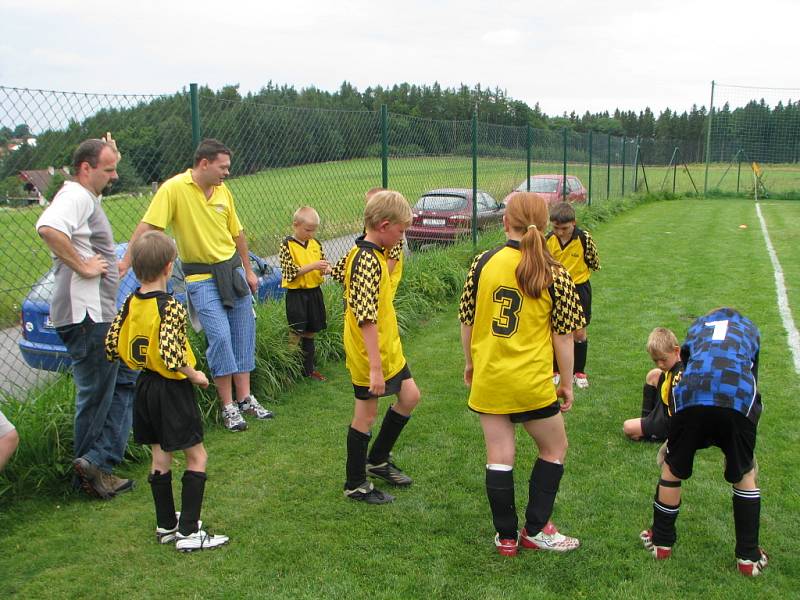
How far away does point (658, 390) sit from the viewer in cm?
465

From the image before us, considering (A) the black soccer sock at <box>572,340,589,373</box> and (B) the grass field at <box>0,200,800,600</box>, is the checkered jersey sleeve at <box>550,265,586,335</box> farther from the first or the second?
(A) the black soccer sock at <box>572,340,589,373</box>

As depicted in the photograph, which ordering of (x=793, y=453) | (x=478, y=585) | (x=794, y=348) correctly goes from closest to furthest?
(x=478, y=585), (x=793, y=453), (x=794, y=348)

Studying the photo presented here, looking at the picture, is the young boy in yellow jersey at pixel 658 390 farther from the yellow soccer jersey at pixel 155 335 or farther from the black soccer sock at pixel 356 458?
the yellow soccer jersey at pixel 155 335

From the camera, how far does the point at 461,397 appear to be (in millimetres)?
5676

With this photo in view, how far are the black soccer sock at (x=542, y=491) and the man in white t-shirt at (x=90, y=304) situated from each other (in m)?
2.38

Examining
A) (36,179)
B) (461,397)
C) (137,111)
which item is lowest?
(461,397)

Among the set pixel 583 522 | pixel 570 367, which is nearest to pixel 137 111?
pixel 570 367

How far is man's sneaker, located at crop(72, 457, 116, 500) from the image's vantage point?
389cm

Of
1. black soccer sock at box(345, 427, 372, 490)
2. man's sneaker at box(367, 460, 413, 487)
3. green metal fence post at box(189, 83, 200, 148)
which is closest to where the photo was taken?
black soccer sock at box(345, 427, 372, 490)

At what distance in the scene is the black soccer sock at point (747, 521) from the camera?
3076mm

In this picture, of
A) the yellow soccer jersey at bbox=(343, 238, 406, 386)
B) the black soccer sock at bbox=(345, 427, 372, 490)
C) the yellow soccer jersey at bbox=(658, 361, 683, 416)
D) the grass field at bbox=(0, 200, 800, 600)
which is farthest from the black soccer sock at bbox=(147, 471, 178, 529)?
the yellow soccer jersey at bbox=(658, 361, 683, 416)

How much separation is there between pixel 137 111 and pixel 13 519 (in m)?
3.01

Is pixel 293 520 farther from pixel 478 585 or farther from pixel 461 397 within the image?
pixel 461 397

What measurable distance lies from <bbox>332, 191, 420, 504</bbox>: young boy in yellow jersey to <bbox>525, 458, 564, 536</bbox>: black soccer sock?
87 cm
